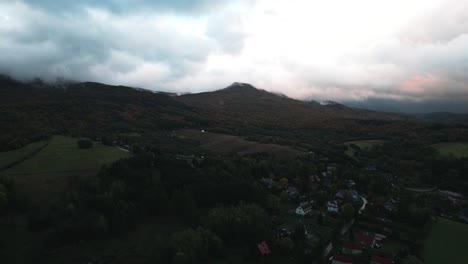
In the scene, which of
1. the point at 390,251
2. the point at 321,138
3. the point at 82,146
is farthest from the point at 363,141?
the point at 82,146

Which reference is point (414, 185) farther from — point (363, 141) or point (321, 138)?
point (321, 138)

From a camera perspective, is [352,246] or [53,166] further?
[53,166]

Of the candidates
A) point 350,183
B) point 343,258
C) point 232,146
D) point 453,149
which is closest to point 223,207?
point 343,258

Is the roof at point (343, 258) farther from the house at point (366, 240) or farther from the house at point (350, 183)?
the house at point (350, 183)

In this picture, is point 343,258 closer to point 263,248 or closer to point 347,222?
point 263,248

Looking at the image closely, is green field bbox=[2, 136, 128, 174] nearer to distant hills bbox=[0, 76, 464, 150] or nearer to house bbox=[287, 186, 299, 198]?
distant hills bbox=[0, 76, 464, 150]

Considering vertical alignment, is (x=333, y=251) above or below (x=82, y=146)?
below
